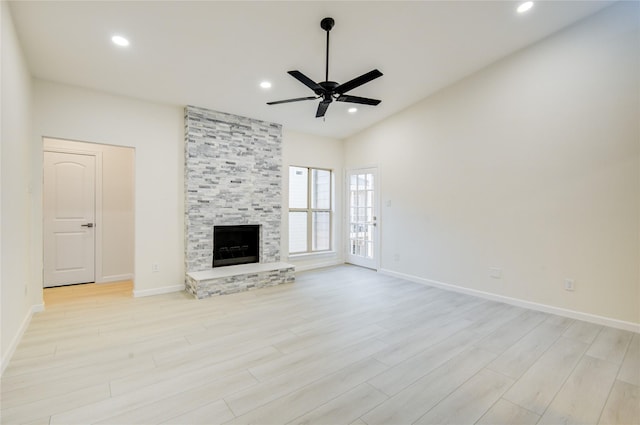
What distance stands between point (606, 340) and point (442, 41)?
3740 mm

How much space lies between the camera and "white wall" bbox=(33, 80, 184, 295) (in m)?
3.70

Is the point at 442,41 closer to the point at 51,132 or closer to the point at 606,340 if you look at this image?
the point at 606,340

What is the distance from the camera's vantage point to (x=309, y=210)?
6312 mm

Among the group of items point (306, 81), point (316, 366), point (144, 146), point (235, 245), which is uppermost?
point (306, 81)

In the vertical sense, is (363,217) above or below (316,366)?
above

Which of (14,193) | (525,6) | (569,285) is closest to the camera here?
(14,193)

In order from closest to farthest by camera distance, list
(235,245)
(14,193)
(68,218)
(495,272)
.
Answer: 1. (14,193)
2. (495,272)
3. (68,218)
4. (235,245)

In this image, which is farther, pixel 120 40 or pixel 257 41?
pixel 257 41

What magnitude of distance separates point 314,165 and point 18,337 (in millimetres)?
4927

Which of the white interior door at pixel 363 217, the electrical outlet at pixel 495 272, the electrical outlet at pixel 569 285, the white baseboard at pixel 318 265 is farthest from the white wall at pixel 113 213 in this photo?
the electrical outlet at pixel 569 285

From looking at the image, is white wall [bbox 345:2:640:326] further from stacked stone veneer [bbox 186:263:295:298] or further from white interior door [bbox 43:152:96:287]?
white interior door [bbox 43:152:96:287]

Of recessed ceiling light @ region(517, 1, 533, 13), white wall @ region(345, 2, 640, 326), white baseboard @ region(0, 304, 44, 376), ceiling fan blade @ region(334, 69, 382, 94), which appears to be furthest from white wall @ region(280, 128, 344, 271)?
recessed ceiling light @ region(517, 1, 533, 13)

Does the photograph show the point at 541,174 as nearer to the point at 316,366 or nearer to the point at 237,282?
the point at 316,366

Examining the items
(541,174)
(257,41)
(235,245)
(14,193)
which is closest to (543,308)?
(541,174)
